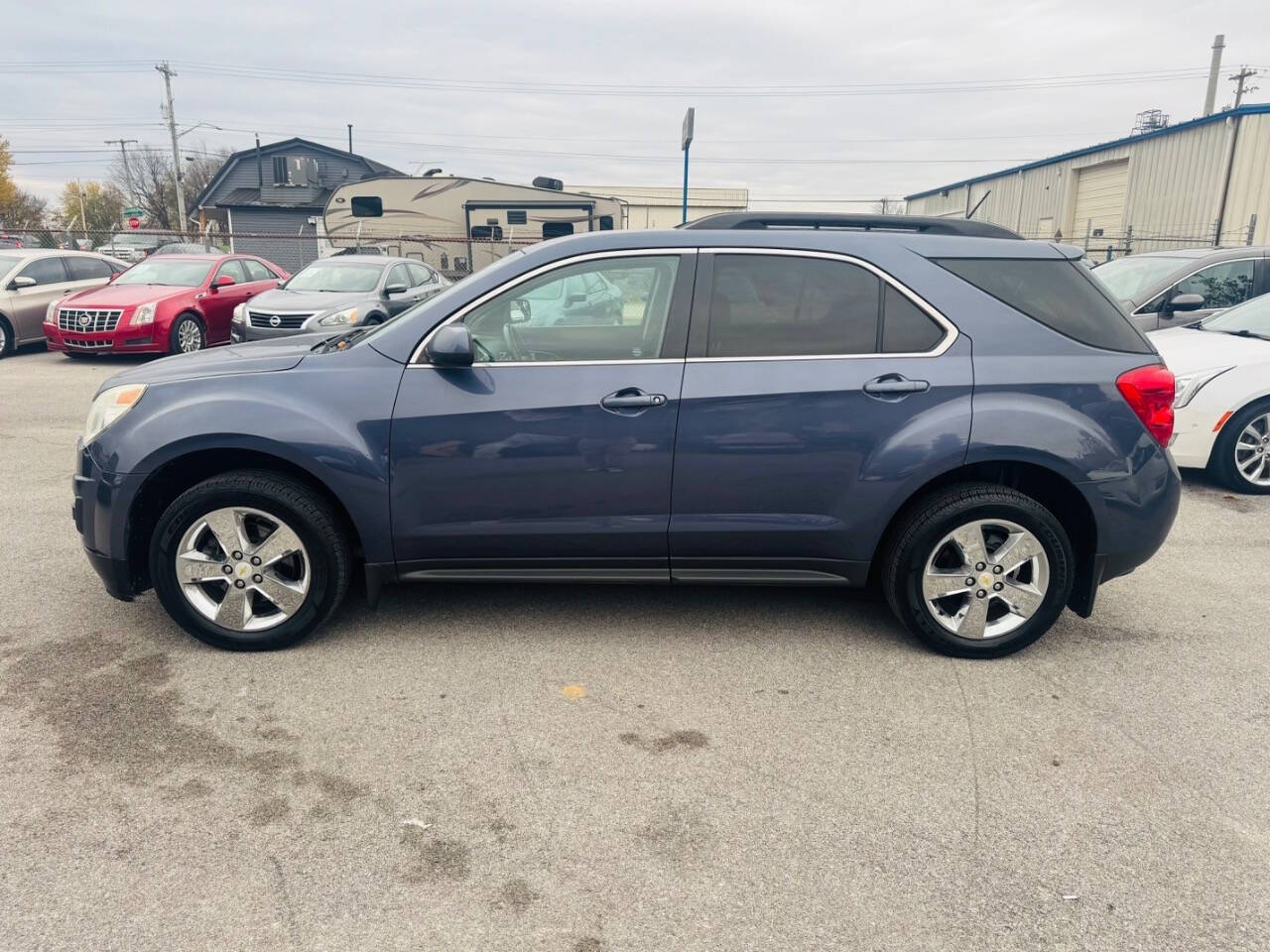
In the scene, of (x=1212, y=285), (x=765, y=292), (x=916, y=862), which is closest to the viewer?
(x=916, y=862)

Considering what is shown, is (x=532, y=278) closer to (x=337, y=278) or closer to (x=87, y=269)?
(x=337, y=278)

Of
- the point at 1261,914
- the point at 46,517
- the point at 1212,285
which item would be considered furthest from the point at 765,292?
the point at 1212,285

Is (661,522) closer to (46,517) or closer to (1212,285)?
(46,517)

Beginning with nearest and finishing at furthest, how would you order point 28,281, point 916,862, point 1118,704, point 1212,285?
point 916,862
point 1118,704
point 1212,285
point 28,281

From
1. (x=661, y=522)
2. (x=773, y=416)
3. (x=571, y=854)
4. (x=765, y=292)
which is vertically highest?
(x=765, y=292)

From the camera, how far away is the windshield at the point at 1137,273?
893 centimetres

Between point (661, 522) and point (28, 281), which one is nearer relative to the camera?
point (661, 522)

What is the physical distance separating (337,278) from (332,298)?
737 millimetres

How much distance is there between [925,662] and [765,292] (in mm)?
1679

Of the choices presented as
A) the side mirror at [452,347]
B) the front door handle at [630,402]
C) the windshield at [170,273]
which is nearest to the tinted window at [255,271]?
the windshield at [170,273]

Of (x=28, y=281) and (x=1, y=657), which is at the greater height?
(x=28, y=281)

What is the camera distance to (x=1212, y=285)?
898 cm

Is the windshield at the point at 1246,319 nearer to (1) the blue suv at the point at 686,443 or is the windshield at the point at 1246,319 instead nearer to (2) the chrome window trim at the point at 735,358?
(1) the blue suv at the point at 686,443

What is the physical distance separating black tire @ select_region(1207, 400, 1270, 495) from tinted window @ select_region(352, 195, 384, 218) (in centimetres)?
1576
